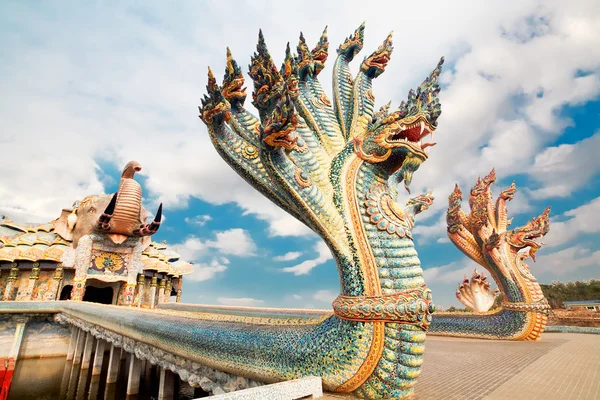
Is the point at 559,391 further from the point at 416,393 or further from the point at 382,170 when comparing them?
the point at 382,170

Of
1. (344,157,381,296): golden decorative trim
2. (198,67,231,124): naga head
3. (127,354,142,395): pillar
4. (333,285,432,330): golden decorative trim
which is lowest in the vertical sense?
(127,354,142,395): pillar

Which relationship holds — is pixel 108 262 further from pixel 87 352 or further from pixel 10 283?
pixel 87 352

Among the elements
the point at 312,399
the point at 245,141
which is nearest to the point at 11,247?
the point at 245,141

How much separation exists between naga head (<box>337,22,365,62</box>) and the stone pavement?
491 centimetres

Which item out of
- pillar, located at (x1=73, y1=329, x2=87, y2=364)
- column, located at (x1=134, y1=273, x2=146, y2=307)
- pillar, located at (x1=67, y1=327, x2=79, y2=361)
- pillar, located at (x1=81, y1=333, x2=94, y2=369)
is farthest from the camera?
column, located at (x1=134, y1=273, x2=146, y2=307)

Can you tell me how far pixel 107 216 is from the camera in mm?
13312

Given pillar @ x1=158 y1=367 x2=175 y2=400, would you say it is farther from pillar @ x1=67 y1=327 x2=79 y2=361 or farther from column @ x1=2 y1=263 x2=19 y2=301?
column @ x1=2 y1=263 x2=19 y2=301

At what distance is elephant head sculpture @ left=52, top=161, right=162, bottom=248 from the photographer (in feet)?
44.6

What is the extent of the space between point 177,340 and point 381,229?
3011mm

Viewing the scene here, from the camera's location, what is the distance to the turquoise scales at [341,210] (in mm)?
2734

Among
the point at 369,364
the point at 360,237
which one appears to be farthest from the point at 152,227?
the point at 369,364

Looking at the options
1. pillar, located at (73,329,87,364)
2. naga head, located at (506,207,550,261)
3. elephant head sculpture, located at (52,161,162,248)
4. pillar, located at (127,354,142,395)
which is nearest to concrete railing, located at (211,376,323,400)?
pillar, located at (127,354,142,395)

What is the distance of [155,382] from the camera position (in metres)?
9.89

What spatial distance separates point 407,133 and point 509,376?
3242 millimetres
